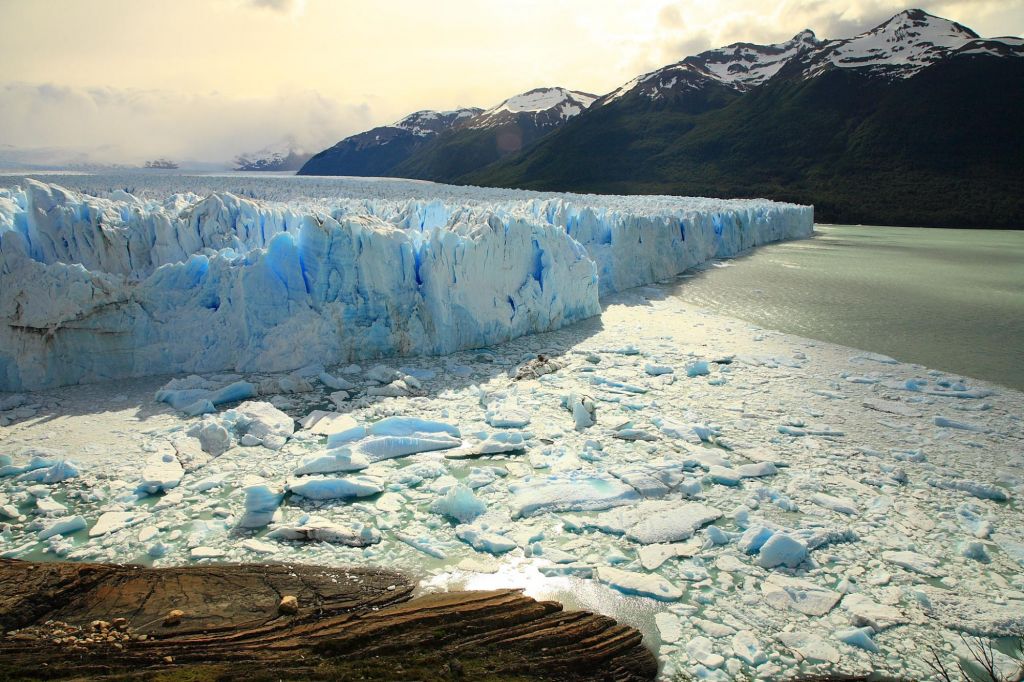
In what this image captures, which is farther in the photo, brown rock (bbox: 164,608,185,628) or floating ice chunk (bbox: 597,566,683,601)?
floating ice chunk (bbox: 597,566,683,601)

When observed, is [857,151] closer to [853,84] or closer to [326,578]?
[853,84]

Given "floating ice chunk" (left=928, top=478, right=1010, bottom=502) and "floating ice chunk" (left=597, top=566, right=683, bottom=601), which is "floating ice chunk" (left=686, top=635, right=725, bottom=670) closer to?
"floating ice chunk" (left=597, top=566, right=683, bottom=601)

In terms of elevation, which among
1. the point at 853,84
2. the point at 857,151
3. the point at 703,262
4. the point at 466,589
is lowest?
the point at 466,589

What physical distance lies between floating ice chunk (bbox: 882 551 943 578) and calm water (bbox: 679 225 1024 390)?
174 inches

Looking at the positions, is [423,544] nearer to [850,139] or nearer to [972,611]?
[972,611]

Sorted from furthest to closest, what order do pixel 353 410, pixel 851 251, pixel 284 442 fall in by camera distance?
pixel 851 251 → pixel 353 410 → pixel 284 442

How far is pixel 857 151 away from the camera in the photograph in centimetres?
4250

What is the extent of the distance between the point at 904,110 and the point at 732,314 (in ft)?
153

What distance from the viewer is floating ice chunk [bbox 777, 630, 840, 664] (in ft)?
8.80

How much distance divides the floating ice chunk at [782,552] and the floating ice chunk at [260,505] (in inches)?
122

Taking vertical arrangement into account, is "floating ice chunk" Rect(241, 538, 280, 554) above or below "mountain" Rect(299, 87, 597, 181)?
below

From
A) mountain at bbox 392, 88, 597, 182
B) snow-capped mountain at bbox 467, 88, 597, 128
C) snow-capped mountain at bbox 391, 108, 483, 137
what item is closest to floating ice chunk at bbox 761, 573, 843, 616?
mountain at bbox 392, 88, 597, 182

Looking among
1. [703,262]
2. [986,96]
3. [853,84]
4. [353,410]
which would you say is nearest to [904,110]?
[986,96]

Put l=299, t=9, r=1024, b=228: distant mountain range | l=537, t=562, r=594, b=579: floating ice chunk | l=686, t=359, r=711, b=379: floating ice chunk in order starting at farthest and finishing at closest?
l=299, t=9, r=1024, b=228: distant mountain range
l=686, t=359, r=711, b=379: floating ice chunk
l=537, t=562, r=594, b=579: floating ice chunk
